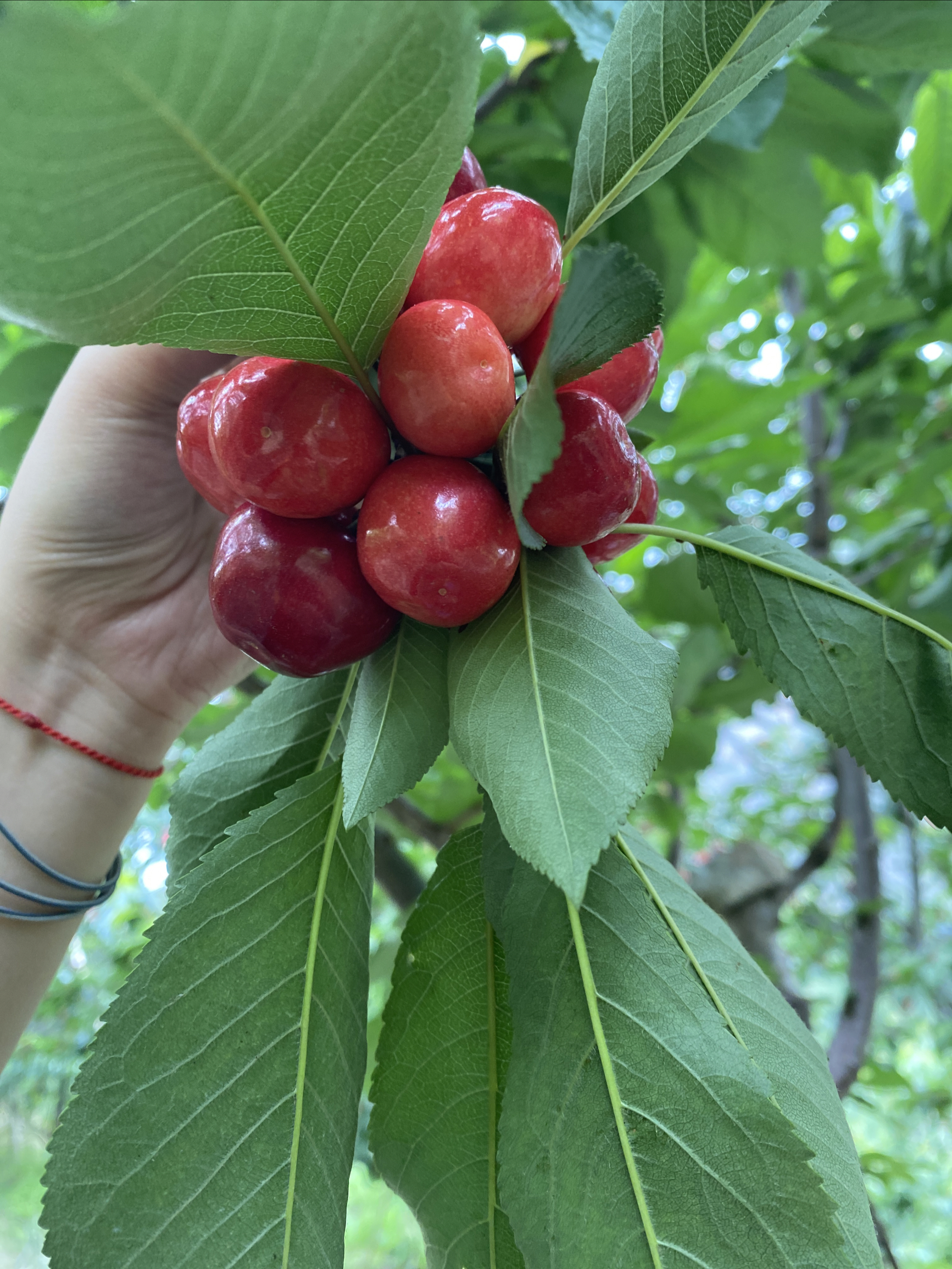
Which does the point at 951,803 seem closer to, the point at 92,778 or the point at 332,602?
the point at 332,602

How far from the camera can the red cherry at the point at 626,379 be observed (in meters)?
0.46

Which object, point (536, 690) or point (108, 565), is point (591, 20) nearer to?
point (536, 690)

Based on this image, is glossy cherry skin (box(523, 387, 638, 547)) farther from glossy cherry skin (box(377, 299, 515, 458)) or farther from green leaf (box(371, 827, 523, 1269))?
green leaf (box(371, 827, 523, 1269))

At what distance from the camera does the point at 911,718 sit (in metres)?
0.49

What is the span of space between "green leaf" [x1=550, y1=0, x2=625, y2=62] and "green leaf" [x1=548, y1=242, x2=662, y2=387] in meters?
0.34

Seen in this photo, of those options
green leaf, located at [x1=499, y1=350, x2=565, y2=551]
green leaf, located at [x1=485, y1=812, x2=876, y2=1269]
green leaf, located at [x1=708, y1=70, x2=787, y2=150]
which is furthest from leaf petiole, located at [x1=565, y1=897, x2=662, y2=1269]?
green leaf, located at [x1=708, y1=70, x2=787, y2=150]

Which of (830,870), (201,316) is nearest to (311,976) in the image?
(201,316)

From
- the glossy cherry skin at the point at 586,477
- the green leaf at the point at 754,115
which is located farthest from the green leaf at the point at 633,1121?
the green leaf at the point at 754,115

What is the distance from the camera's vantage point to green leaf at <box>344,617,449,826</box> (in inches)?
15.7

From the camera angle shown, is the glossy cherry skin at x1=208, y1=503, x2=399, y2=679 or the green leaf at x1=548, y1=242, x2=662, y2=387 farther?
the glossy cherry skin at x1=208, y1=503, x2=399, y2=679

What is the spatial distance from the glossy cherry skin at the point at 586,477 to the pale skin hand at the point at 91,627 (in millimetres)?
560

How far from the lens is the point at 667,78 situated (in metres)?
0.39

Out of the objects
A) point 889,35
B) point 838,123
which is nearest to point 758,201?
point 838,123

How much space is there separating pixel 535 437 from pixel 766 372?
171cm
